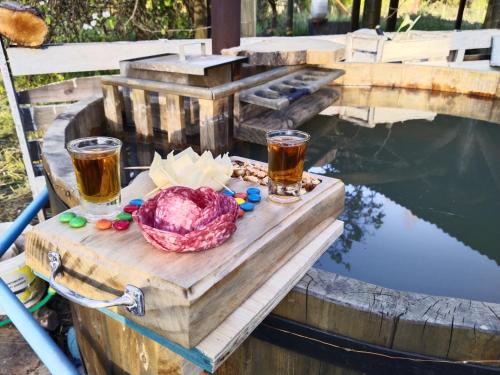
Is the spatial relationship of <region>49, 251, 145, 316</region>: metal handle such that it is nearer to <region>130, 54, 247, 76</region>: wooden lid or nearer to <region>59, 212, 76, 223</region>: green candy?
<region>59, 212, 76, 223</region>: green candy

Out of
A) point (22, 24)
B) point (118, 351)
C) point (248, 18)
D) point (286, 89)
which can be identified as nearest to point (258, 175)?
point (118, 351)

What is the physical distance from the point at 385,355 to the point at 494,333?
285 mm

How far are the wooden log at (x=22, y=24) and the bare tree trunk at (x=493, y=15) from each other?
855 cm

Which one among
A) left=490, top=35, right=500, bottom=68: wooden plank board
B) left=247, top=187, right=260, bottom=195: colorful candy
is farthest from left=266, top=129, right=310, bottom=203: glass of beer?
left=490, top=35, right=500, bottom=68: wooden plank board

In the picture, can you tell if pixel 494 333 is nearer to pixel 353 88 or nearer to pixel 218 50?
pixel 218 50

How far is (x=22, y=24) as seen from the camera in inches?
127

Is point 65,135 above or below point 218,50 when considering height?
below

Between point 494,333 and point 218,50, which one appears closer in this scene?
point 494,333

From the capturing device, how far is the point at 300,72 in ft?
11.2

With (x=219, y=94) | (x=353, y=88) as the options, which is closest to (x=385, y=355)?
(x=219, y=94)

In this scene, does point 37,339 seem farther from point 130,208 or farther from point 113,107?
point 113,107

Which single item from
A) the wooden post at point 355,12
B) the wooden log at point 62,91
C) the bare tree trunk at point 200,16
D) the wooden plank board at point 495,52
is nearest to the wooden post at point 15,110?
the wooden log at point 62,91

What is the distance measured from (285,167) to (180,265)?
17.3 inches

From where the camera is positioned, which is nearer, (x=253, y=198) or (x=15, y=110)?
(x=253, y=198)
